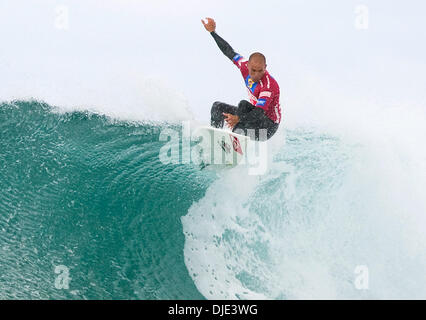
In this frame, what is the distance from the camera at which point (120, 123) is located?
589 centimetres

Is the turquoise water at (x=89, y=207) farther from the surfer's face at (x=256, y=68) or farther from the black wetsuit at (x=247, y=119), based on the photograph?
the surfer's face at (x=256, y=68)

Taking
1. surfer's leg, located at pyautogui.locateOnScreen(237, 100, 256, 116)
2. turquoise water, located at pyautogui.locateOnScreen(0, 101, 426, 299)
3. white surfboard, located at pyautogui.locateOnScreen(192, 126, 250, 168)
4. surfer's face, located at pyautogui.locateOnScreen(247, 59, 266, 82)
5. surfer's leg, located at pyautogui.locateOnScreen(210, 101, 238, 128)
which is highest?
surfer's face, located at pyautogui.locateOnScreen(247, 59, 266, 82)

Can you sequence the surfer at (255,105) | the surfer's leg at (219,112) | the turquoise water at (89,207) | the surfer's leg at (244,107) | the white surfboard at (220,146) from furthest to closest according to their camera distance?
the surfer's leg at (219,112), the white surfboard at (220,146), the surfer's leg at (244,107), the surfer at (255,105), the turquoise water at (89,207)

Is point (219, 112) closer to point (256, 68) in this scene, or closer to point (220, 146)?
point (220, 146)

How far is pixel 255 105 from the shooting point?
15.0ft

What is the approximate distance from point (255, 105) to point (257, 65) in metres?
0.45

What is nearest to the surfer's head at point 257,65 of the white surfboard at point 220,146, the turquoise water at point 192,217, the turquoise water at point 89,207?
the white surfboard at point 220,146

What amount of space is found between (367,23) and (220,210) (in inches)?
280

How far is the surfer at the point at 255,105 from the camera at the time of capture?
4.34 m

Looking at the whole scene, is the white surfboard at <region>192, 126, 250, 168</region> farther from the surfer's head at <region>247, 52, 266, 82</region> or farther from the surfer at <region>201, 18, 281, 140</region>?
the surfer's head at <region>247, 52, 266, 82</region>

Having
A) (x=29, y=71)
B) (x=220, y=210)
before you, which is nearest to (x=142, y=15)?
(x=29, y=71)

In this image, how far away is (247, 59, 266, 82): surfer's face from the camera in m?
4.24

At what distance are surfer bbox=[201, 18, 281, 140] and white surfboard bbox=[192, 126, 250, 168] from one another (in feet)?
0.39

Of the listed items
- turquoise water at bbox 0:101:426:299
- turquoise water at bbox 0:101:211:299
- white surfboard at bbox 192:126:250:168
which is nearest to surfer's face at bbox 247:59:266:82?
white surfboard at bbox 192:126:250:168
